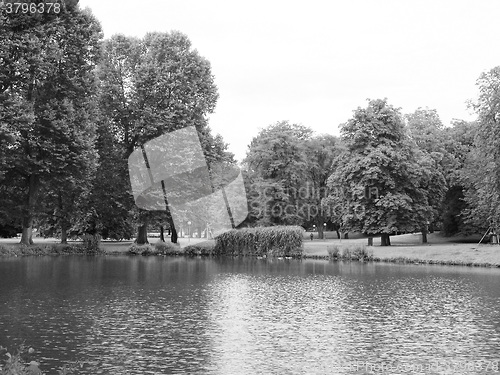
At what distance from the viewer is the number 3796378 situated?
41756mm

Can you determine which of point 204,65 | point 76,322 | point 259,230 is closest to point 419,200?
point 259,230

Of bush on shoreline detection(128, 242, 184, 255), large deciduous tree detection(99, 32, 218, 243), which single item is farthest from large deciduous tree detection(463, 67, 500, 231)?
bush on shoreline detection(128, 242, 184, 255)

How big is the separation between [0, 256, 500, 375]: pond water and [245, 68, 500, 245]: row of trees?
23.6 metres

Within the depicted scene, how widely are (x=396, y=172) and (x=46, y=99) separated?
35993mm

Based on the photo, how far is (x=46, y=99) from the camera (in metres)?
51.7

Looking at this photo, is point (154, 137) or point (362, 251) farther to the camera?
point (154, 137)

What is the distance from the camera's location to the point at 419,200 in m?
64.9

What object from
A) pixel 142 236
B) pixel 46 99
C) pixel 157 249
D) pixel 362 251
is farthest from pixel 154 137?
pixel 362 251

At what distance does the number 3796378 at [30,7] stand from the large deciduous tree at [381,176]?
34.3 metres

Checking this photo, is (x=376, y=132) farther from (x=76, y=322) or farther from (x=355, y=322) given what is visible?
(x=76, y=322)

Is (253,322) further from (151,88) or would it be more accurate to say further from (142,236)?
(142,236)

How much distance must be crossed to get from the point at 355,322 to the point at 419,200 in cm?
4622

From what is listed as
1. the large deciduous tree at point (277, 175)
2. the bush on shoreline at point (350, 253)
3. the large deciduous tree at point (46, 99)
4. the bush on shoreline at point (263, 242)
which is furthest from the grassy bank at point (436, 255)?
the large deciduous tree at point (46, 99)

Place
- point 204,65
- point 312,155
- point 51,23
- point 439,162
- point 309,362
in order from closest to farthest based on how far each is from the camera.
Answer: point 309,362, point 51,23, point 204,65, point 439,162, point 312,155
